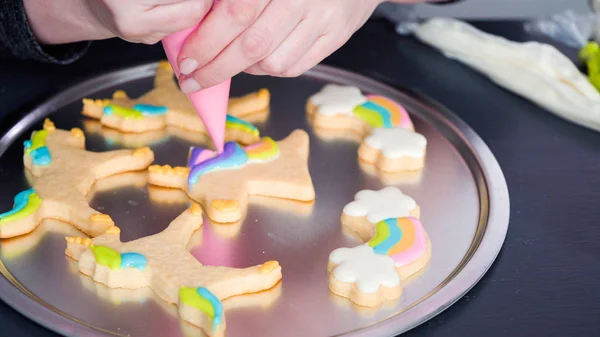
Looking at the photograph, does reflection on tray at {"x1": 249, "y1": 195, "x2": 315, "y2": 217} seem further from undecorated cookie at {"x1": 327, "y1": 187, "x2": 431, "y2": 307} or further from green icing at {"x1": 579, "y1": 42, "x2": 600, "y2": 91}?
green icing at {"x1": 579, "y1": 42, "x2": 600, "y2": 91}

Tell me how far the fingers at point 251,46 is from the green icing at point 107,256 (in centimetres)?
18

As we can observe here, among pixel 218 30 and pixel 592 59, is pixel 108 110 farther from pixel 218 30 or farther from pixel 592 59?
pixel 592 59

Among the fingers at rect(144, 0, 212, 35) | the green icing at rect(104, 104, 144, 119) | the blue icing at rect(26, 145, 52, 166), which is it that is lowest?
the green icing at rect(104, 104, 144, 119)

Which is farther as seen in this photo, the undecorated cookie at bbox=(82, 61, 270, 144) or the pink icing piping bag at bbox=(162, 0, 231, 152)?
the undecorated cookie at bbox=(82, 61, 270, 144)

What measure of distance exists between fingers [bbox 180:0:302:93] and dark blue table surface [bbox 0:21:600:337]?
0.95 ft

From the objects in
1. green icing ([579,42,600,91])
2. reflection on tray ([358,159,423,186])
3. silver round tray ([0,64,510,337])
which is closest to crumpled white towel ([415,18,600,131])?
green icing ([579,42,600,91])

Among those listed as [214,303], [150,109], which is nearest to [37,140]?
[150,109]

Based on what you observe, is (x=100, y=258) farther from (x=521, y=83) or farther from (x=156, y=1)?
(x=521, y=83)

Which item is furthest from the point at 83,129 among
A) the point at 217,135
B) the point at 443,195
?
the point at 443,195

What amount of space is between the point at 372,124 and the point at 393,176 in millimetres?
97

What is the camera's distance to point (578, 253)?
2.77ft

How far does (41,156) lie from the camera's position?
35.7 inches

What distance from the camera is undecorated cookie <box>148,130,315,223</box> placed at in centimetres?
87

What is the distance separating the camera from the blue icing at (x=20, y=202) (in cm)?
82
